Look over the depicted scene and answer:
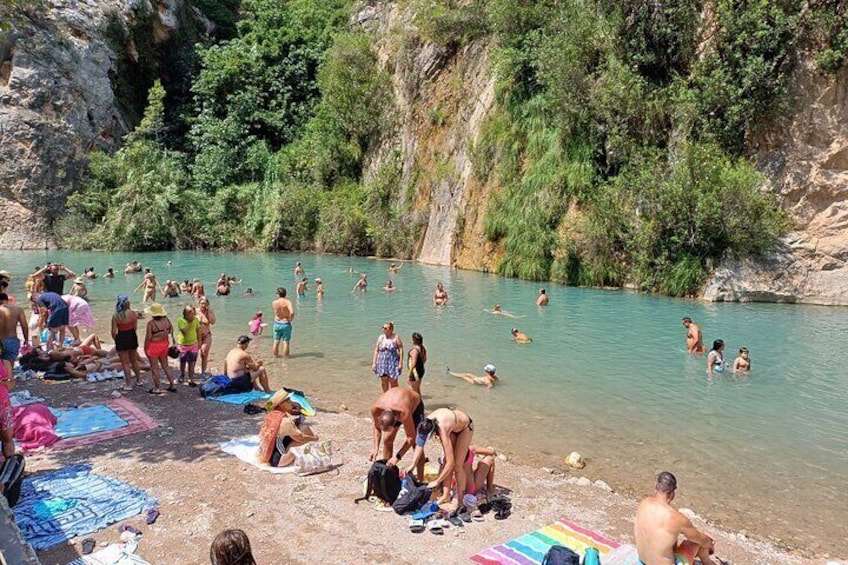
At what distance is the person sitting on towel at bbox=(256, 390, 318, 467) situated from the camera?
761 centimetres

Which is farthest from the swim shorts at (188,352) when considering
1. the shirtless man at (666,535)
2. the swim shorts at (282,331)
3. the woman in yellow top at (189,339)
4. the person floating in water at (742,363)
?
the person floating in water at (742,363)

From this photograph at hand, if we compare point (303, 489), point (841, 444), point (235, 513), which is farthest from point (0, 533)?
point (841, 444)

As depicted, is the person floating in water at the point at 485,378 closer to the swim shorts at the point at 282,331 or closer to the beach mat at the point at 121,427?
the swim shorts at the point at 282,331

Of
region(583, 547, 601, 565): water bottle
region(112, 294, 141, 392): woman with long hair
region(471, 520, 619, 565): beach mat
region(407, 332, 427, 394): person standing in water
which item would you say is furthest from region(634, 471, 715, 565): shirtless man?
region(112, 294, 141, 392): woman with long hair

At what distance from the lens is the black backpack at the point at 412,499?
21.0 feet

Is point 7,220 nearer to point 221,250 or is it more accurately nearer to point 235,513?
point 221,250

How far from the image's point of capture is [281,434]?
306 inches

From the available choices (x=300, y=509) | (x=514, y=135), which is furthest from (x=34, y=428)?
(x=514, y=135)

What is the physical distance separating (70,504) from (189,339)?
5092 millimetres

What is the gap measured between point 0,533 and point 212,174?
4225 centimetres

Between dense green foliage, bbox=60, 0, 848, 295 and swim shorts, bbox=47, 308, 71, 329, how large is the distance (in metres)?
18.3

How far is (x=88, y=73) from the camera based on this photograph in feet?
135

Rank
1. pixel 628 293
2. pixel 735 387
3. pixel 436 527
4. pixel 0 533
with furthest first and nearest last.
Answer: pixel 628 293, pixel 735 387, pixel 436 527, pixel 0 533

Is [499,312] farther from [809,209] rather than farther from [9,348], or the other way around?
[9,348]
